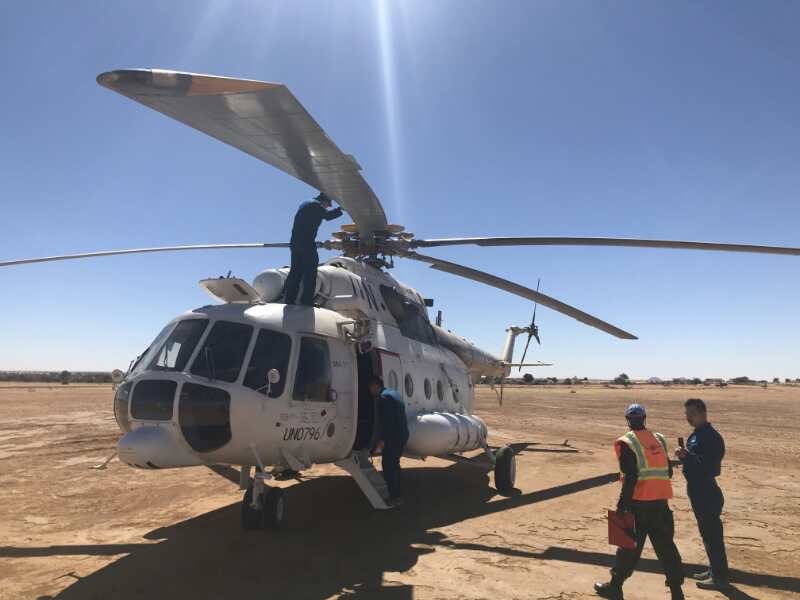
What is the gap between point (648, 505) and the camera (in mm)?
4785

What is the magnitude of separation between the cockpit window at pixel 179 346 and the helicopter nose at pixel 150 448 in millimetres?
761

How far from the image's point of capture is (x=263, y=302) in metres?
7.97

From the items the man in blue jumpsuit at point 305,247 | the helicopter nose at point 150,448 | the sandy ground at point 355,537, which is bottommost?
the sandy ground at point 355,537

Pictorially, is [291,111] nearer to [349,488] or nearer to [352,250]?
[352,250]

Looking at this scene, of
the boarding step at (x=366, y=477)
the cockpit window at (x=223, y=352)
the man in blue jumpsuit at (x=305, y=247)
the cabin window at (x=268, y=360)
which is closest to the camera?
the cockpit window at (x=223, y=352)

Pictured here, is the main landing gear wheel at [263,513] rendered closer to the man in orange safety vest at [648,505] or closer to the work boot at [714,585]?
the man in orange safety vest at [648,505]

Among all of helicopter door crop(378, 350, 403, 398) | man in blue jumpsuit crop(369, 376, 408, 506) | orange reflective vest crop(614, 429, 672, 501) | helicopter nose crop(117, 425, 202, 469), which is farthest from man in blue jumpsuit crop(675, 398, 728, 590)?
helicopter nose crop(117, 425, 202, 469)

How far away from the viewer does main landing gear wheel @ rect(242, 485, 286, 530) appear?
6816 millimetres

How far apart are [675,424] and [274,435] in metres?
22.7

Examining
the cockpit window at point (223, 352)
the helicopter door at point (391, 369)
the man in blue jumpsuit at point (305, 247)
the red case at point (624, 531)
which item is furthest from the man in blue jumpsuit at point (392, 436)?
the red case at point (624, 531)

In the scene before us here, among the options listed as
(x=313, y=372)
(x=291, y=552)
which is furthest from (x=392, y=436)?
(x=291, y=552)

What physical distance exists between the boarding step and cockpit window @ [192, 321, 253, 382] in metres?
2.14

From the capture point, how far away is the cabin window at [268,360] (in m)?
6.48

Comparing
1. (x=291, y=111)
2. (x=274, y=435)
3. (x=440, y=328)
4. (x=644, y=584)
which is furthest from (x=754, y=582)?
(x=440, y=328)
